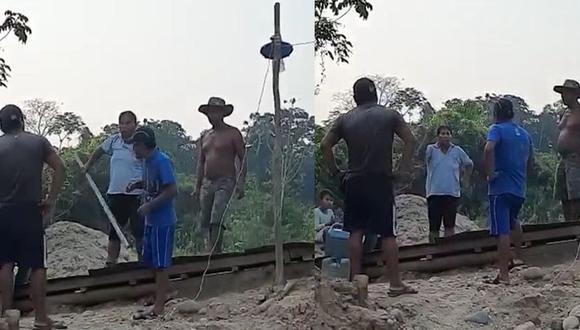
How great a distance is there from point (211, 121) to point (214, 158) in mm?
147

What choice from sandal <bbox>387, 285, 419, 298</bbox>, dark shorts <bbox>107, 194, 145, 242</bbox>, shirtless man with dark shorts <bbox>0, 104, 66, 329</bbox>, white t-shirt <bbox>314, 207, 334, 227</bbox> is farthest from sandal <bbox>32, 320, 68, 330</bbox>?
sandal <bbox>387, 285, 419, 298</bbox>

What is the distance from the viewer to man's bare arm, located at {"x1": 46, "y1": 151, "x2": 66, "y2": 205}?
3.13 m

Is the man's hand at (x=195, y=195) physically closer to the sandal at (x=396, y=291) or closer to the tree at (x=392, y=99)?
the tree at (x=392, y=99)

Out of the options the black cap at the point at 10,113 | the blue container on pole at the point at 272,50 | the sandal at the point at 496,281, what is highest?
the blue container on pole at the point at 272,50

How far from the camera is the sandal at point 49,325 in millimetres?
3143

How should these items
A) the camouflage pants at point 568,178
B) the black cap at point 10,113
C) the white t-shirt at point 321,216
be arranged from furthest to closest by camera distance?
the camouflage pants at point 568,178 → the white t-shirt at point 321,216 → the black cap at point 10,113

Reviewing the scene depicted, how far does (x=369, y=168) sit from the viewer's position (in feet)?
11.1

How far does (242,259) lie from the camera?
339cm

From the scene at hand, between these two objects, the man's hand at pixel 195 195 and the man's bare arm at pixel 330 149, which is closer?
the man's hand at pixel 195 195

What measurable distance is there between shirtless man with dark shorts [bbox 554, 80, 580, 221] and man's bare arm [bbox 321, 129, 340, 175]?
3.18ft

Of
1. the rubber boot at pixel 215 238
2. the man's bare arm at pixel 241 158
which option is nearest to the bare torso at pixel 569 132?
the man's bare arm at pixel 241 158

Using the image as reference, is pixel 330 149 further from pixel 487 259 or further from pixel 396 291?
pixel 487 259

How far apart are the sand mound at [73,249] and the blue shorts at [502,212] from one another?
5.14 ft

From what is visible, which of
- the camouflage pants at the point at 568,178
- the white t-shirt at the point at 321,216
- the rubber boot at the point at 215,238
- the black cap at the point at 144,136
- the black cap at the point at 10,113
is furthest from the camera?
the camouflage pants at the point at 568,178
